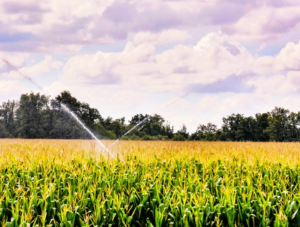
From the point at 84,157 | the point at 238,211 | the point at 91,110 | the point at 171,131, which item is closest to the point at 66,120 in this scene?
the point at 91,110

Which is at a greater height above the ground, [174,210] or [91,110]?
[91,110]

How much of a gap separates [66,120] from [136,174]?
5010 cm

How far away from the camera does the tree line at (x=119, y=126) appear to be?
58.1 metres

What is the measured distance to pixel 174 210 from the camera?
6988mm

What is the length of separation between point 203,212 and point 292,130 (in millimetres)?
56630

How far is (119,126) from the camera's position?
6206 centimetres

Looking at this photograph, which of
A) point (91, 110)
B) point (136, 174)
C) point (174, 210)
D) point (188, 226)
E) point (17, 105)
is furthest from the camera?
point (17, 105)

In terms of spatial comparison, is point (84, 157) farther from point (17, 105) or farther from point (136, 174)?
point (17, 105)

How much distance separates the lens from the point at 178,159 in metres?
14.2

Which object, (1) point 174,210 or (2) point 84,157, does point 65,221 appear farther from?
(2) point 84,157

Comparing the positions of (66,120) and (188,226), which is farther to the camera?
(66,120)

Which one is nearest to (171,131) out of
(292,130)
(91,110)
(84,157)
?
(91,110)

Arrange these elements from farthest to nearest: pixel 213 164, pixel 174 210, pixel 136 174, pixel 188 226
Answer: pixel 213 164
pixel 136 174
pixel 174 210
pixel 188 226

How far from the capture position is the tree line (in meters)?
58.1
